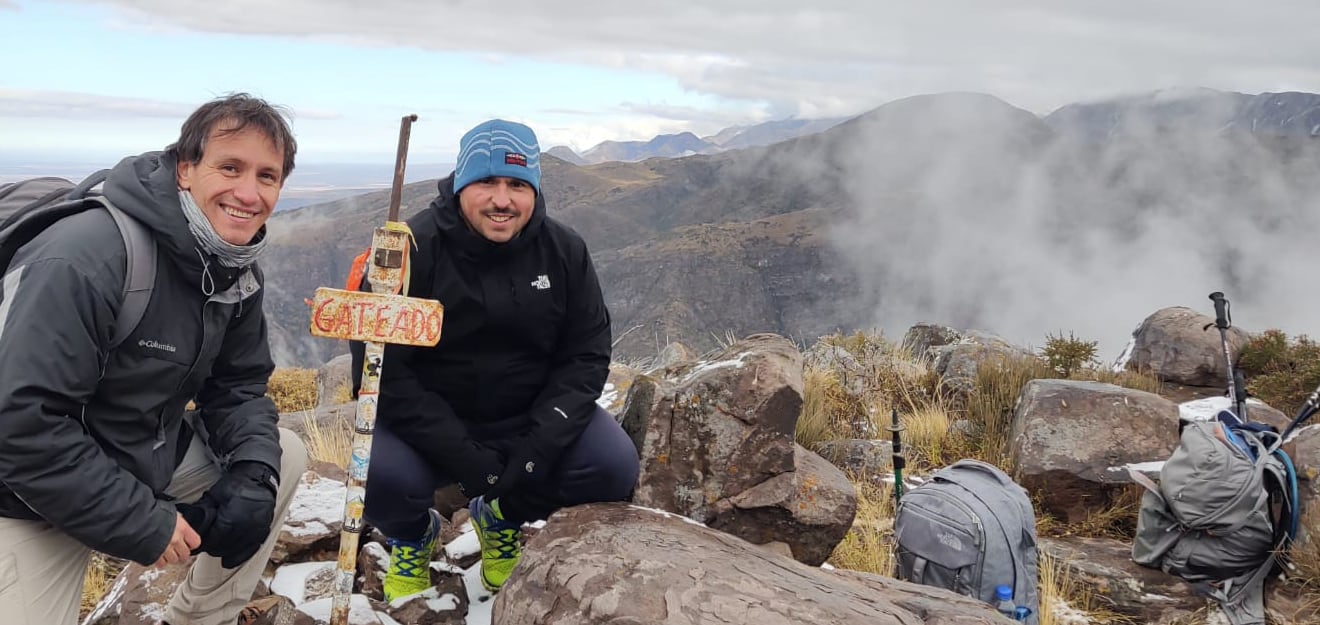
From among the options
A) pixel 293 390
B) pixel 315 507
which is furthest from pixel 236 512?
pixel 293 390

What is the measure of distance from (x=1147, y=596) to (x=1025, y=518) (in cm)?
127

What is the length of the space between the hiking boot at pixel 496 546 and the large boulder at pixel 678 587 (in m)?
0.52

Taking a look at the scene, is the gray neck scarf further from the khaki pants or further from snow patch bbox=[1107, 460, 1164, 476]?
snow patch bbox=[1107, 460, 1164, 476]

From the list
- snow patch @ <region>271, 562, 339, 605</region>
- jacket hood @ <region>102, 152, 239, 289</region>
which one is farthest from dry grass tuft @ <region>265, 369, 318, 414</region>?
jacket hood @ <region>102, 152, 239, 289</region>

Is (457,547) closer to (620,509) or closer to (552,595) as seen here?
(620,509)

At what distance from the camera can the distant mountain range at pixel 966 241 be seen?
13050 centimetres

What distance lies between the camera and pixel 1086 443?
6297 mm

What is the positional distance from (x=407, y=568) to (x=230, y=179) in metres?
1.79

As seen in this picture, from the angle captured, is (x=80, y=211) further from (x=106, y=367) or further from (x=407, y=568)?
(x=407, y=568)

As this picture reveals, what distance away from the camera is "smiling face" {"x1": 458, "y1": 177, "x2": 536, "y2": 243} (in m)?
3.25

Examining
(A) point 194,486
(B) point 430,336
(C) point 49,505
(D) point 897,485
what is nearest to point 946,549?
(D) point 897,485

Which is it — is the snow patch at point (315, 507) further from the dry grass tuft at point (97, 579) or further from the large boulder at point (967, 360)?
the large boulder at point (967, 360)

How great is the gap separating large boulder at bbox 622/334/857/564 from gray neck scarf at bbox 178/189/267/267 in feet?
7.16

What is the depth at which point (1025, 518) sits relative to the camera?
176 inches
